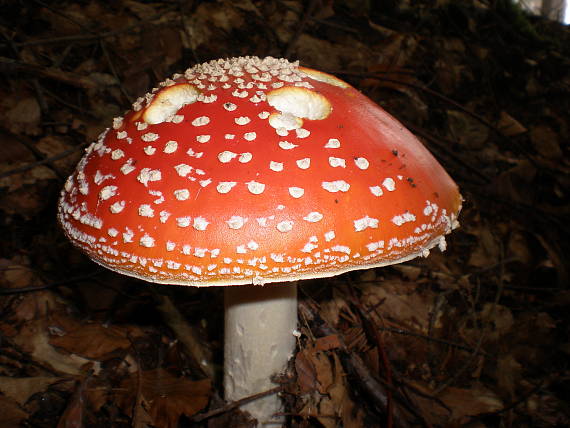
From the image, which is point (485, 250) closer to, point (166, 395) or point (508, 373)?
point (508, 373)

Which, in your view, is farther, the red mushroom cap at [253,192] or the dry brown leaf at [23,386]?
the dry brown leaf at [23,386]

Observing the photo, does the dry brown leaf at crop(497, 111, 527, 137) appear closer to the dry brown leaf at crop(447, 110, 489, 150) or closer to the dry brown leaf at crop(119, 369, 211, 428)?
the dry brown leaf at crop(447, 110, 489, 150)

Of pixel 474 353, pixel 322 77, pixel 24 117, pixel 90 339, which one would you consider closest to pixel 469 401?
pixel 474 353

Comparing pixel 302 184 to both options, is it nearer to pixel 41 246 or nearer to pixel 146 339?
pixel 146 339

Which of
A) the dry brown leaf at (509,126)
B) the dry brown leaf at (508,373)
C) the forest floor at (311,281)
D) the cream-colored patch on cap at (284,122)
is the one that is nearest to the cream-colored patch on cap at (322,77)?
the cream-colored patch on cap at (284,122)

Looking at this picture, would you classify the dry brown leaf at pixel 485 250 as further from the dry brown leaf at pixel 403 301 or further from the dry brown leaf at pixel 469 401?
the dry brown leaf at pixel 469 401

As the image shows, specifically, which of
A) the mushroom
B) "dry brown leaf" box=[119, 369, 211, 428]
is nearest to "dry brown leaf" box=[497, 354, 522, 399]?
the mushroom
